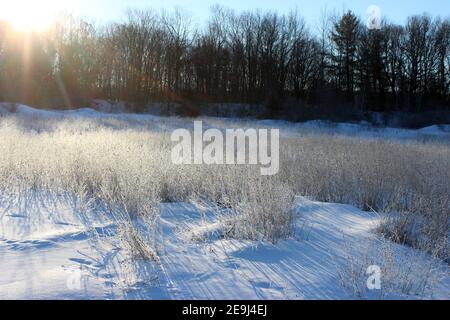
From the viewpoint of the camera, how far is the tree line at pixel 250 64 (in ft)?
113

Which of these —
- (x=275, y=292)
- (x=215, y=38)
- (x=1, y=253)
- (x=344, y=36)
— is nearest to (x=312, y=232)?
(x=275, y=292)

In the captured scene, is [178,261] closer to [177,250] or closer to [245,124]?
[177,250]

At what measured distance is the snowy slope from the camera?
243 cm

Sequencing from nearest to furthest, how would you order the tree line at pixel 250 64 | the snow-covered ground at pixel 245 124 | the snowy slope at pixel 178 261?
the snowy slope at pixel 178 261, the snow-covered ground at pixel 245 124, the tree line at pixel 250 64

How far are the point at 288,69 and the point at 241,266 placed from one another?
36.8 metres

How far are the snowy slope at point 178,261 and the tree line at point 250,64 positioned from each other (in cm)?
2904

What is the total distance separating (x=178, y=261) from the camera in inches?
115

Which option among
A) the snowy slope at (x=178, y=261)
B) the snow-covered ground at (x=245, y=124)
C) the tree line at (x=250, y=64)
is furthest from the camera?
the tree line at (x=250, y=64)

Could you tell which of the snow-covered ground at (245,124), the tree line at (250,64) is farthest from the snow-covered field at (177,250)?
the tree line at (250,64)

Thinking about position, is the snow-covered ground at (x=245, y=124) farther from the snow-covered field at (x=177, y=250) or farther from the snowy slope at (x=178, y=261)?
the snowy slope at (x=178, y=261)

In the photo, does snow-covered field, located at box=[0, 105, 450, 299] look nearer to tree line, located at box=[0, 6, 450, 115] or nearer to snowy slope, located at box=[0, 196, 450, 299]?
snowy slope, located at box=[0, 196, 450, 299]

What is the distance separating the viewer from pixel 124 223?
3357 mm

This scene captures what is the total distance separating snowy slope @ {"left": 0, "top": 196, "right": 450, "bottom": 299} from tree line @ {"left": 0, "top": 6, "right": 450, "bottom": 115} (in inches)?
1143
